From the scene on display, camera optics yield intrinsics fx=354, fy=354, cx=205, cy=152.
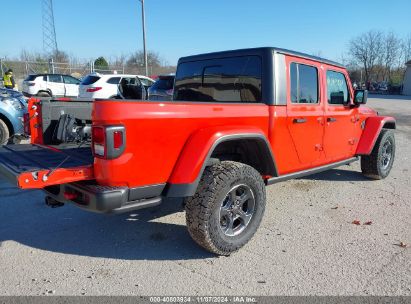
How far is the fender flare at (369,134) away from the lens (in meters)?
5.44

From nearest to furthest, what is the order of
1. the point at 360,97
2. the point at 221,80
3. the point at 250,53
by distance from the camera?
the point at 250,53 → the point at 221,80 → the point at 360,97

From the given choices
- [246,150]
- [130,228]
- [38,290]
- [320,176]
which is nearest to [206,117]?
[246,150]

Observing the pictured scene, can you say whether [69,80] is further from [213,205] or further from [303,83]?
[213,205]

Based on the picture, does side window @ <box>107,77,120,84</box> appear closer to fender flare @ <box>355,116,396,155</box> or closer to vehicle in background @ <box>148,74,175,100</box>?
vehicle in background @ <box>148,74,175,100</box>

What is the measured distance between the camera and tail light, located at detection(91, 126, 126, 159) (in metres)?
2.51

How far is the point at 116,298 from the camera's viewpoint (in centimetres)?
267

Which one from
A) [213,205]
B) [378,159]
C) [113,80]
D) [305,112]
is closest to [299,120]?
[305,112]

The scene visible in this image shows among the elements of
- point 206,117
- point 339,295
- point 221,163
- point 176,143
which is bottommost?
→ point 339,295

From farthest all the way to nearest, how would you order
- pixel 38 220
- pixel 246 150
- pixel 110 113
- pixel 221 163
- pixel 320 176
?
pixel 320 176
pixel 38 220
pixel 246 150
pixel 221 163
pixel 110 113

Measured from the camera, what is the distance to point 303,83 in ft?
13.8

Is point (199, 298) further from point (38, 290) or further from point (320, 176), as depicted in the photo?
point (320, 176)

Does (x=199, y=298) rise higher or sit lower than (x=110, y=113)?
lower

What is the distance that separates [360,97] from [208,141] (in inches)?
123

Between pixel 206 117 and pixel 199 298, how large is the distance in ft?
4.83
